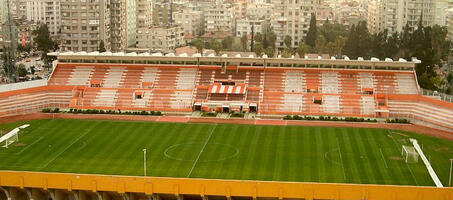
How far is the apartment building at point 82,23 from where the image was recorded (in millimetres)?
88375

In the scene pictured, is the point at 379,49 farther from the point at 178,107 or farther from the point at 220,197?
the point at 220,197

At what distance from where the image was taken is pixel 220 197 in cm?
3575

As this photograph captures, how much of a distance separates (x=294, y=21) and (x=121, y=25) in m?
27.5

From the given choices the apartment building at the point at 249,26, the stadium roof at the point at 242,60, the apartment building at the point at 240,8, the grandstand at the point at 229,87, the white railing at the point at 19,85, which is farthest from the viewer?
the apartment building at the point at 240,8

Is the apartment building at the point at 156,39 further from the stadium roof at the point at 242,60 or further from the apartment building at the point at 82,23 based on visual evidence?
the stadium roof at the point at 242,60

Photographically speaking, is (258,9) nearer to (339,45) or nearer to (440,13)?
(440,13)

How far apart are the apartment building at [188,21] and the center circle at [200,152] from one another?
262 ft

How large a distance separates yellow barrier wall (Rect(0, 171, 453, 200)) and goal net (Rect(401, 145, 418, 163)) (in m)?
7.17

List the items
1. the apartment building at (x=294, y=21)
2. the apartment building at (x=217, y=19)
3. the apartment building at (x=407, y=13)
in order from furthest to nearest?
the apartment building at (x=217, y=19) < the apartment building at (x=294, y=21) < the apartment building at (x=407, y=13)

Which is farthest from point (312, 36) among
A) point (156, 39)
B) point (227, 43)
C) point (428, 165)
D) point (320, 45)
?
point (428, 165)

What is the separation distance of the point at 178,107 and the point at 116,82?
6598 millimetres

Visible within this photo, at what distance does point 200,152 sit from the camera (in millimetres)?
41938

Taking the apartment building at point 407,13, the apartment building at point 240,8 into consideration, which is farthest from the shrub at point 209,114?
the apartment building at point 240,8

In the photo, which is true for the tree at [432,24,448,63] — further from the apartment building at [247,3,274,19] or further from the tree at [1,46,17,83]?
the apartment building at [247,3,274,19]
